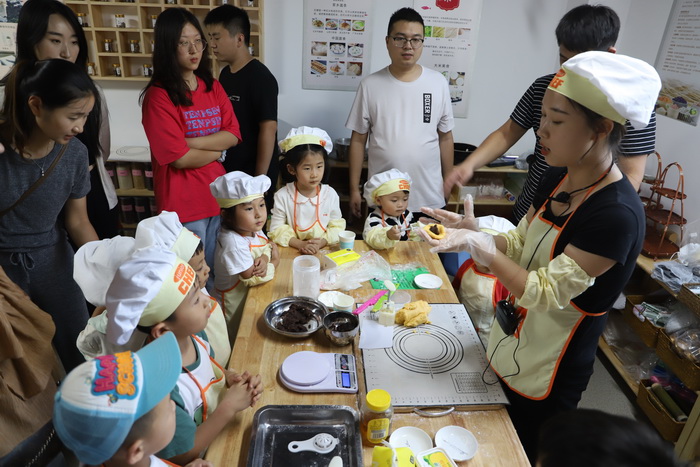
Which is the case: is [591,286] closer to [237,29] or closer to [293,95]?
[237,29]

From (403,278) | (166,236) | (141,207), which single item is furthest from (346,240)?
(141,207)

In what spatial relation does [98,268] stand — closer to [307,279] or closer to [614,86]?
[307,279]

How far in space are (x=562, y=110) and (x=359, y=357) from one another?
38.9 inches

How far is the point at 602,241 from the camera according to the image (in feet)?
3.86

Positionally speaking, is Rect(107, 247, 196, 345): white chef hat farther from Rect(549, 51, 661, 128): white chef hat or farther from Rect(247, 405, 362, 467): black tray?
Rect(549, 51, 661, 128): white chef hat

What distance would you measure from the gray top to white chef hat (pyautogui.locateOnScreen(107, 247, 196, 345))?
936mm

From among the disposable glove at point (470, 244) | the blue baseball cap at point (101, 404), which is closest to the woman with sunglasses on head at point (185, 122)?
the disposable glove at point (470, 244)

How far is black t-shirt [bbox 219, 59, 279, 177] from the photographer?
282cm

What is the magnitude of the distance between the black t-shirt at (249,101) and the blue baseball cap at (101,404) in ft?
7.49

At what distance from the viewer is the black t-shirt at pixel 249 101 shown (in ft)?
9.26

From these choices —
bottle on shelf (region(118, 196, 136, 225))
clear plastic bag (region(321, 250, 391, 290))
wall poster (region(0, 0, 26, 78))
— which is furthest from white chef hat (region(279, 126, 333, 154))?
wall poster (region(0, 0, 26, 78))

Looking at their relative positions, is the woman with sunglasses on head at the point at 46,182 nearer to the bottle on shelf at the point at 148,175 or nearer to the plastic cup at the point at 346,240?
the plastic cup at the point at 346,240

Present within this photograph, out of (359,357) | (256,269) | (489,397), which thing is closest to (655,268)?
(489,397)

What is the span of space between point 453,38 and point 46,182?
10.6 ft
